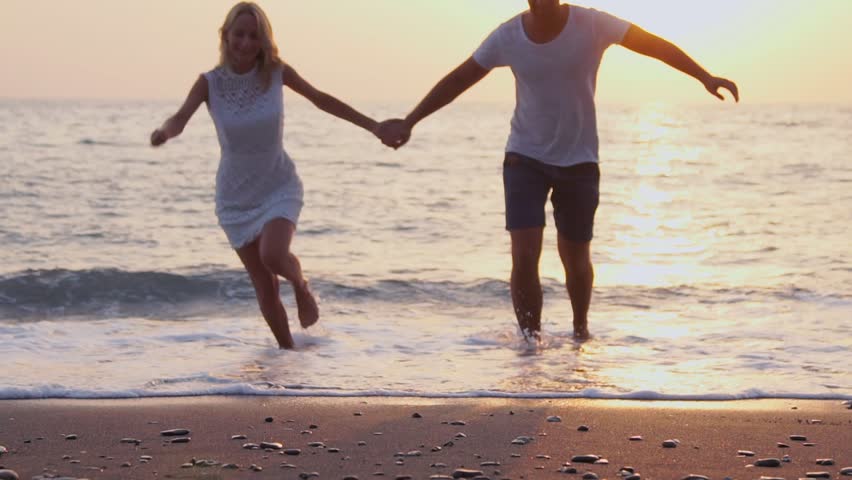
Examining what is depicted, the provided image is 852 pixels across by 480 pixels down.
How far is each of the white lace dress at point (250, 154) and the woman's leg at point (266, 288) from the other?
0.35 feet

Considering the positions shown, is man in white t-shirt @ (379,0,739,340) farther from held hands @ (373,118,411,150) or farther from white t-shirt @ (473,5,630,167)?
held hands @ (373,118,411,150)

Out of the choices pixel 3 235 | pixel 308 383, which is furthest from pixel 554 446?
pixel 3 235

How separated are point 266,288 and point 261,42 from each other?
1395 millimetres

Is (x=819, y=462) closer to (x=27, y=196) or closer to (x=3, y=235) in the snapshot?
(x=3, y=235)

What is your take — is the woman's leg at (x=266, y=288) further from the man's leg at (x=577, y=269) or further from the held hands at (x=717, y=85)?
the held hands at (x=717, y=85)

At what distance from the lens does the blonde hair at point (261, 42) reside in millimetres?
6508

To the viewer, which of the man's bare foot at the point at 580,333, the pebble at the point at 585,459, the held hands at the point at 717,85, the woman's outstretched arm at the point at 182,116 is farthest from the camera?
the man's bare foot at the point at 580,333

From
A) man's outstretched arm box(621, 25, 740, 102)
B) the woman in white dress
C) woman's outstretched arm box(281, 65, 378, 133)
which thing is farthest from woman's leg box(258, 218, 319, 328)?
man's outstretched arm box(621, 25, 740, 102)

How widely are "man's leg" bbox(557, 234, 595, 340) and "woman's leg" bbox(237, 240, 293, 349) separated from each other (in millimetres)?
1672

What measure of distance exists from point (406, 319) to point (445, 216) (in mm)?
6913

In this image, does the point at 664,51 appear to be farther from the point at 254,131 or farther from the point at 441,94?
the point at 254,131

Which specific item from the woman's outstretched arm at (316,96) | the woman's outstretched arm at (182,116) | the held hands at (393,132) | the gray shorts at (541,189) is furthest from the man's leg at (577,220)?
the woman's outstretched arm at (182,116)

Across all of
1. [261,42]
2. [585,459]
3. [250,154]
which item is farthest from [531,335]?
[585,459]

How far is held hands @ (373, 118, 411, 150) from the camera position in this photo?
7.15 metres
